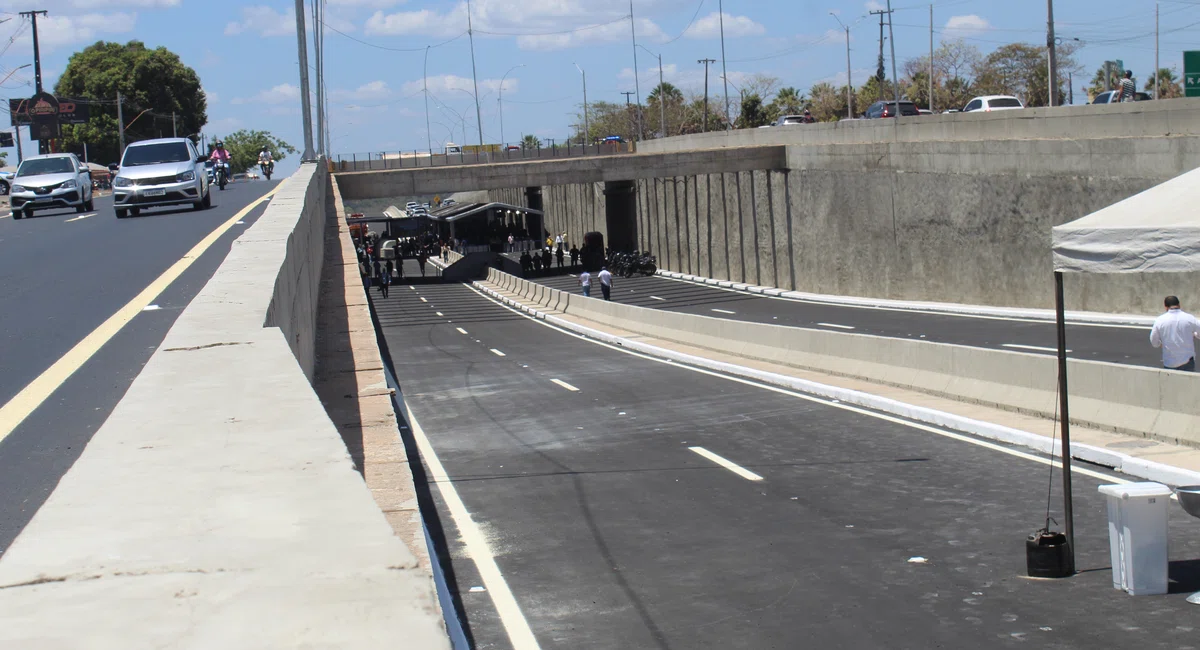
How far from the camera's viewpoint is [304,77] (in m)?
38.5

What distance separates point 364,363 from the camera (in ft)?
39.1

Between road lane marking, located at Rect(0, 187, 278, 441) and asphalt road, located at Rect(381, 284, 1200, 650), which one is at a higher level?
road lane marking, located at Rect(0, 187, 278, 441)

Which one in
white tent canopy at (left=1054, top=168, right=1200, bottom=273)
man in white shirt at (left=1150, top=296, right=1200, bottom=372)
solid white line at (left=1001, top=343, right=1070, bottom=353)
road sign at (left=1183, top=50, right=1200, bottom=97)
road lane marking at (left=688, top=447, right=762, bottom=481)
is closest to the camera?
white tent canopy at (left=1054, top=168, right=1200, bottom=273)

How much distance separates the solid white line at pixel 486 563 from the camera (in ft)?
29.2

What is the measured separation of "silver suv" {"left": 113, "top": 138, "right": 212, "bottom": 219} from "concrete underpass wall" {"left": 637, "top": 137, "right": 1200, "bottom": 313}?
26266mm

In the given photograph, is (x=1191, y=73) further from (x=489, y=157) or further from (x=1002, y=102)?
(x=489, y=157)

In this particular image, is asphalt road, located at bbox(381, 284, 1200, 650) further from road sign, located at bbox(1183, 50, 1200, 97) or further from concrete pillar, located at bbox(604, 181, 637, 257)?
concrete pillar, located at bbox(604, 181, 637, 257)

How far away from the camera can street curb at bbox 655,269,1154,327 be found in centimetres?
3344

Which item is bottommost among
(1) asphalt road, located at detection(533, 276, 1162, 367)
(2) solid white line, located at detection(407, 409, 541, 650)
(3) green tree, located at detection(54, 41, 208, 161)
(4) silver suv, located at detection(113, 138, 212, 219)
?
(1) asphalt road, located at detection(533, 276, 1162, 367)

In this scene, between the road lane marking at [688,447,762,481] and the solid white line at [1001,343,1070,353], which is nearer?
the road lane marking at [688,447,762,481]

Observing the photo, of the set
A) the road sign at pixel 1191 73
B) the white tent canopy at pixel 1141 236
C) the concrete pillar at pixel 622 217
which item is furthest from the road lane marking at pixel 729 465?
the concrete pillar at pixel 622 217

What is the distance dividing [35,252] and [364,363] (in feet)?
37.5

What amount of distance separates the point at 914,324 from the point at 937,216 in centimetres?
1128

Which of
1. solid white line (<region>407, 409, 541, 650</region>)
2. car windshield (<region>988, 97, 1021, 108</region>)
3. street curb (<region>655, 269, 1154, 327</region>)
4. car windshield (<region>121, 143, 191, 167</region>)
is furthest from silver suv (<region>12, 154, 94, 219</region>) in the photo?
car windshield (<region>988, 97, 1021, 108</region>)
